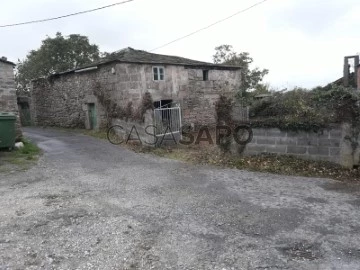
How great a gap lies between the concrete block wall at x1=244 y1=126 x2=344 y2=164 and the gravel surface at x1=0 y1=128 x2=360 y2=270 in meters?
1.00

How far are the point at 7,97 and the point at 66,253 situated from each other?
10.5m

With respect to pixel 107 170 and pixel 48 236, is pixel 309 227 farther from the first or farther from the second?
pixel 107 170

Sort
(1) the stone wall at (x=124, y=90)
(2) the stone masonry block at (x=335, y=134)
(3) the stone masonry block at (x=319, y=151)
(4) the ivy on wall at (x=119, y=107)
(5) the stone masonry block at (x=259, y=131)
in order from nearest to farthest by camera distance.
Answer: (2) the stone masonry block at (x=335, y=134) < (3) the stone masonry block at (x=319, y=151) < (5) the stone masonry block at (x=259, y=131) < (4) the ivy on wall at (x=119, y=107) < (1) the stone wall at (x=124, y=90)

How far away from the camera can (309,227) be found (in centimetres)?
492

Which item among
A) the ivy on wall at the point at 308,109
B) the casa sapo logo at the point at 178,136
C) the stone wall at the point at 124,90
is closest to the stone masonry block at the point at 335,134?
the ivy on wall at the point at 308,109

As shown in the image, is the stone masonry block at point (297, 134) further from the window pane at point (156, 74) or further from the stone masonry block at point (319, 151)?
the window pane at point (156, 74)

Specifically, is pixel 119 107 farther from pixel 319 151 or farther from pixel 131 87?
pixel 319 151

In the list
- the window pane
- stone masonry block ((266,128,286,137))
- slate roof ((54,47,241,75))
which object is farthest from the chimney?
the window pane

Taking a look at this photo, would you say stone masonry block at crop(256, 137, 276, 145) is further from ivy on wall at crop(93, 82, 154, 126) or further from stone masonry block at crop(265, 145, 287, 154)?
ivy on wall at crop(93, 82, 154, 126)

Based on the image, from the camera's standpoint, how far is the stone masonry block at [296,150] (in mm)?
8586

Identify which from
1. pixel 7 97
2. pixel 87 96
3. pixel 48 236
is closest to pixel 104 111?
pixel 87 96

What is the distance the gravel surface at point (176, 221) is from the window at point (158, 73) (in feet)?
28.5

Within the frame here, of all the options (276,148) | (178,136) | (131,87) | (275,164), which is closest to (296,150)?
(276,148)

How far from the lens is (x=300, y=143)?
862 centimetres
